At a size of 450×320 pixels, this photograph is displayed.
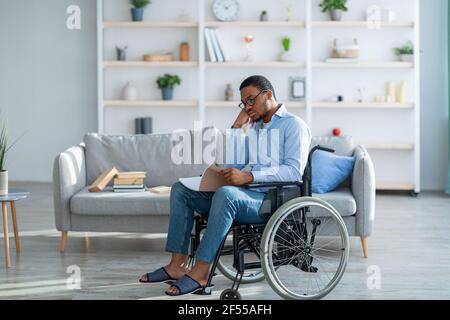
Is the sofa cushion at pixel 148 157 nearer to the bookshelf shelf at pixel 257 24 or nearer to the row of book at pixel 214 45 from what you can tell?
the row of book at pixel 214 45

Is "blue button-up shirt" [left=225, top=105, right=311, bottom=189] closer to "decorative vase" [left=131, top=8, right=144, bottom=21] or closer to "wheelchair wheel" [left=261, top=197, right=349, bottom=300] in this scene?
"wheelchair wheel" [left=261, top=197, right=349, bottom=300]

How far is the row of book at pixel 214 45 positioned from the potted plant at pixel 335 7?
987 millimetres

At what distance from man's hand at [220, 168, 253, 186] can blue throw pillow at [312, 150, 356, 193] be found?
118cm

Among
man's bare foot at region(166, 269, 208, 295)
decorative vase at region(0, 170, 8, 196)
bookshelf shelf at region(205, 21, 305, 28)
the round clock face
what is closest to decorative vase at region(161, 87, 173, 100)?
bookshelf shelf at region(205, 21, 305, 28)

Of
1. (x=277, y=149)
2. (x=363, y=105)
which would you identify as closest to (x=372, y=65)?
(x=363, y=105)

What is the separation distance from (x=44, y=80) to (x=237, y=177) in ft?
15.9

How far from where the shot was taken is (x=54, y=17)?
8.46 m

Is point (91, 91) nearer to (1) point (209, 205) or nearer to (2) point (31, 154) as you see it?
(2) point (31, 154)

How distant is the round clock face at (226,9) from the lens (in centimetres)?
799

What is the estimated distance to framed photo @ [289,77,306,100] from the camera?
8.00 meters

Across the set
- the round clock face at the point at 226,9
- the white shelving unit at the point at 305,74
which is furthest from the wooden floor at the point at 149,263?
the round clock face at the point at 226,9

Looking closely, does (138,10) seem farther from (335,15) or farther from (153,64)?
(335,15)

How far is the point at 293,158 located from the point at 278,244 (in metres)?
0.42


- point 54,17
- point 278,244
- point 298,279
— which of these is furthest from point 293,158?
point 54,17
